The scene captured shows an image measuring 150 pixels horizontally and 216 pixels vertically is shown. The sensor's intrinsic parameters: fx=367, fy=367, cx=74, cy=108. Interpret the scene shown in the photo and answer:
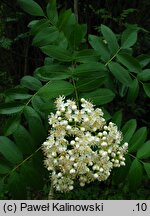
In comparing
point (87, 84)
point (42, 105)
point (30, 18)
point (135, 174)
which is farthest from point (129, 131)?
point (30, 18)

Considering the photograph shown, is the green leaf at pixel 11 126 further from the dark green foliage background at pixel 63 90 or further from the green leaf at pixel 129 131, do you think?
the green leaf at pixel 129 131

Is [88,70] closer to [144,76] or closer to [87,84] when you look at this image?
[87,84]

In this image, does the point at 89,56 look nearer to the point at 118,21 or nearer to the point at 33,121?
the point at 33,121

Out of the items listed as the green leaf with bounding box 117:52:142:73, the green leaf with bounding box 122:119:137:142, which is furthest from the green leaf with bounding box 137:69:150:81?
the green leaf with bounding box 122:119:137:142

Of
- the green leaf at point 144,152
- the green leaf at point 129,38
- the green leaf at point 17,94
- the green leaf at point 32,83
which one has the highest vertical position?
the green leaf at point 129,38

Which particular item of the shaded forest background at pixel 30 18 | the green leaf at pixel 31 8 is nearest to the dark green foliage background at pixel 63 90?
the green leaf at pixel 31 8

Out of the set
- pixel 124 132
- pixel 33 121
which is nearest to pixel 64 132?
pixel 33 121
